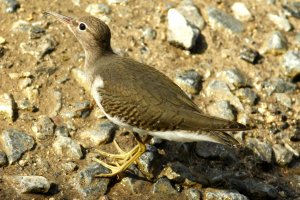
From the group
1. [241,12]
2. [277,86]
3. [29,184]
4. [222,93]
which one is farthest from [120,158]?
[241,12]

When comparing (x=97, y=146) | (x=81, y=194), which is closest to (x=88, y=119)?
(x=97, y=146)

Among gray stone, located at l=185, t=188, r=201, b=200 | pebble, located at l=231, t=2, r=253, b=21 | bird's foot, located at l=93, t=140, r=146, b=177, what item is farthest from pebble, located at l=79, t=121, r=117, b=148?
pebble, located at l=231, t=2, r=253, b=21

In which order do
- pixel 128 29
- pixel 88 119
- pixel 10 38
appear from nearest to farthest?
pixel 88 119
pixel 10 38
pixel 128 29

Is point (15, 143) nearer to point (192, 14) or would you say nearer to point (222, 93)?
point (222, 93)

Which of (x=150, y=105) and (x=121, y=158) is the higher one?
(x=150, y=105)

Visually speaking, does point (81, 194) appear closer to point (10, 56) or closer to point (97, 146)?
point (97, 146)

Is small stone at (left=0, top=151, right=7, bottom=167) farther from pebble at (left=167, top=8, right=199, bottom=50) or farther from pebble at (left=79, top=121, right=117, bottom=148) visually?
pebble at (left=167, top=8, right=199, bottom=50)
